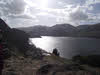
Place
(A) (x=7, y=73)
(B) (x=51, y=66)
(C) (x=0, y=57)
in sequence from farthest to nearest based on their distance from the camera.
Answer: (B) (x=51, y=66)
(A) (x=7, y=73)
(C) (x=0, y=57)

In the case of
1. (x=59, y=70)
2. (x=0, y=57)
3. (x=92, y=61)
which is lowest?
(x=92, y=61)

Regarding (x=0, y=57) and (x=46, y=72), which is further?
(x=46, y=72)

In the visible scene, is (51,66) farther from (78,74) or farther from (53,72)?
(78,74)

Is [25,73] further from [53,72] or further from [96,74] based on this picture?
[96,74]

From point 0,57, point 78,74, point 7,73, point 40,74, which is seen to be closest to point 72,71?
point 78,74

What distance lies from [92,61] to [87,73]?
18.7 metres

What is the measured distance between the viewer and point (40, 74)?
1828 cm

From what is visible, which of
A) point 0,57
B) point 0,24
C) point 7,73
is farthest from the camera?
point 0,24

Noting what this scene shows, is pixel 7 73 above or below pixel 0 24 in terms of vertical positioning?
below

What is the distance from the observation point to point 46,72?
18422 mm

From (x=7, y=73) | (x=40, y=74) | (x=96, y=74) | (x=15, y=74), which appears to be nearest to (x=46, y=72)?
(x=40, y=74)

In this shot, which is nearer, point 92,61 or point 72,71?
point 72,71

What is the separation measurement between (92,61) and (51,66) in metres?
20.2

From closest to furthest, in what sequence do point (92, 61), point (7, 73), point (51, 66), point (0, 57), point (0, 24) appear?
point (0, 57), point (7, 73), point (51, 66), point (92, 61), point (0, 24)
